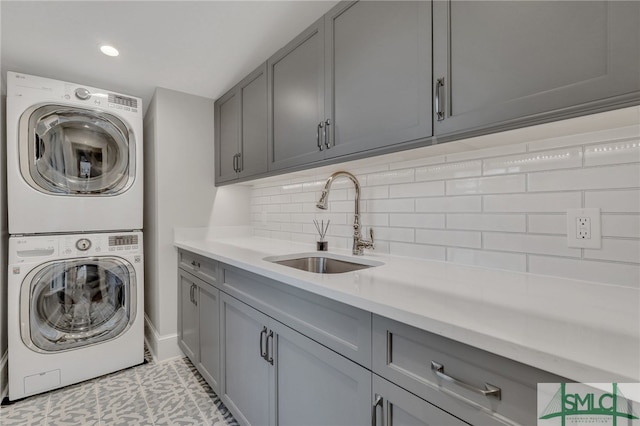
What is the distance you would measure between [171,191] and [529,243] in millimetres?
2439

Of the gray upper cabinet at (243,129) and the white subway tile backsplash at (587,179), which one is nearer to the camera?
the white subway tile backsplash at (587,179)

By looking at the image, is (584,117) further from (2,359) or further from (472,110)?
(2,359)

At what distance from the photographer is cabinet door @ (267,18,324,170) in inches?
59.4

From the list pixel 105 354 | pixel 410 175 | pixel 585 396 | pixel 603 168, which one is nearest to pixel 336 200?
pixel 410 175

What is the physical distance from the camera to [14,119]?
1818 mm

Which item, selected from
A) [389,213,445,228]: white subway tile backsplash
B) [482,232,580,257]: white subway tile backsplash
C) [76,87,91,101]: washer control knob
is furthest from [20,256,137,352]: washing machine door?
[482,232,580,257]: white subway tile backsplash

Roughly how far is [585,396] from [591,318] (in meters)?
0.25

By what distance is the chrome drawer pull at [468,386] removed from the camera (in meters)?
0.57

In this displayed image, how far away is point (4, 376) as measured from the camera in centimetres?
190

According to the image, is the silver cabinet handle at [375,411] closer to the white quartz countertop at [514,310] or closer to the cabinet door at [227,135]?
the white quartz countertop at [514,310]

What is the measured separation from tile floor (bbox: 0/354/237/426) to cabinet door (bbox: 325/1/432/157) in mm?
1735

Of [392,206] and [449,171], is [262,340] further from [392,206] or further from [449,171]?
[449,171]

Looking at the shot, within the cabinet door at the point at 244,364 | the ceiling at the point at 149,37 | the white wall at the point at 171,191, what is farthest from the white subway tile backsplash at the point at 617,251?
the white wall at the point at 171,191

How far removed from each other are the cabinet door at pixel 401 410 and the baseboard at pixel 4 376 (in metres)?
2.49
